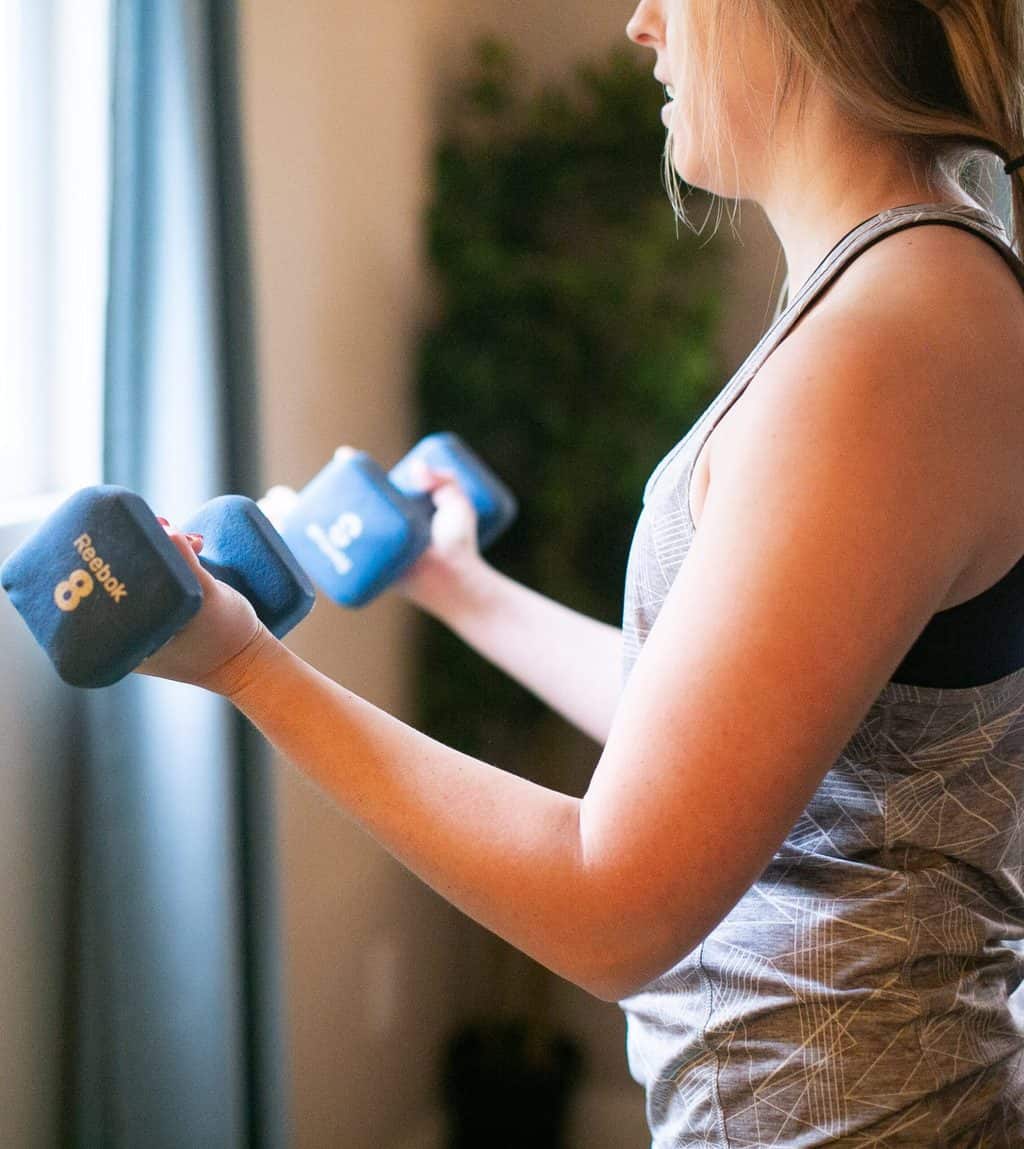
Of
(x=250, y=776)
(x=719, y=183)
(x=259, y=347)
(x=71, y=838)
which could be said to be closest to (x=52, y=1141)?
(x=71, y=838)

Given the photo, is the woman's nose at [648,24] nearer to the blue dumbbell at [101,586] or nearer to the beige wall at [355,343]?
the blue dumbbell at [101,586]

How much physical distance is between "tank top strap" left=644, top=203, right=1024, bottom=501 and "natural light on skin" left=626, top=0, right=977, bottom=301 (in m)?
0.06

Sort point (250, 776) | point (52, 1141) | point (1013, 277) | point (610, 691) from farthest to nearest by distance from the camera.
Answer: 1. point (250, 776)
2. point (52, 1141)
3. point (610, 691)
4. point (1013, 277)

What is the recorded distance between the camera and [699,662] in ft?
2.19

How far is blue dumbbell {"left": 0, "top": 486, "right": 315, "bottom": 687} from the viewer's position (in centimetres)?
75

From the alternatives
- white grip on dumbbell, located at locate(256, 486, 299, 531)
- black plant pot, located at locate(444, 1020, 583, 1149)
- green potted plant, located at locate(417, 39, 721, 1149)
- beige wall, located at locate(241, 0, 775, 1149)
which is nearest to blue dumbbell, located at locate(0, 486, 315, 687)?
white grip on dumbbell, located at locate(256, 486, 299, 531)

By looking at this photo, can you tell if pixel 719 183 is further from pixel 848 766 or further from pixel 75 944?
pixel 75 944

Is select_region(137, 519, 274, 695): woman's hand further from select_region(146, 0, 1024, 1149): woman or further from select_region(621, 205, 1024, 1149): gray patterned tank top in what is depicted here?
select_region(621, 205, 1024, 1149): gray patterned tank top

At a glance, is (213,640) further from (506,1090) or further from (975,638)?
(506,1090)

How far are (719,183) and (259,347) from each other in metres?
0.66

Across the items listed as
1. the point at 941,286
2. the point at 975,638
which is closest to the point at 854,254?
the point at 941,286

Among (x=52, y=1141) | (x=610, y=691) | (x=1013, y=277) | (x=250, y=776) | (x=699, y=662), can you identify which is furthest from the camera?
(x=250, y=776)

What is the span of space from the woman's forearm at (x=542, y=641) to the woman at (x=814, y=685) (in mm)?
367

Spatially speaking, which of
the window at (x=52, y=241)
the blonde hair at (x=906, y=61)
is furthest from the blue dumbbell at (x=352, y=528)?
the blonde hair at (x=906, y=61)
